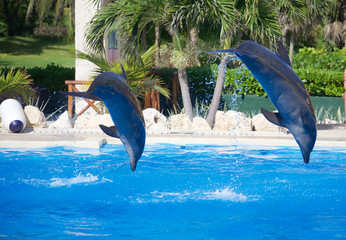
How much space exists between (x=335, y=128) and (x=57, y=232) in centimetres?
Answer: 844

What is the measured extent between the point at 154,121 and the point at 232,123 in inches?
74.3

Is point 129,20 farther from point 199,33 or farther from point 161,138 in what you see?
point 161,138

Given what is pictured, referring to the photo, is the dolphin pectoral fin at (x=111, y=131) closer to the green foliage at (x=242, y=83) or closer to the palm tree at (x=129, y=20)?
the palm tree at (x=129, y=20)

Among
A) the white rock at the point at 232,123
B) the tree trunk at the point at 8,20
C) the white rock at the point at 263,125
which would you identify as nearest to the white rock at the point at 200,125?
the white rock at the point at 232,123

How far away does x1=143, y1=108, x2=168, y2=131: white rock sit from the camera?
12137 mm

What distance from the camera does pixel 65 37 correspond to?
42781mm

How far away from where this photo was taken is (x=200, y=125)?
39.8 feet

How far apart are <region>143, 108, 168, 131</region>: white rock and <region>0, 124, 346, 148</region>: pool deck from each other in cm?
63

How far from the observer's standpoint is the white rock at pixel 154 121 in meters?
12.1

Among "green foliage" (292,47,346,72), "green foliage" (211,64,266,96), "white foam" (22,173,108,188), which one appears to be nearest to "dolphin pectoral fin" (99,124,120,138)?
"white foam" (22,173,108,188)

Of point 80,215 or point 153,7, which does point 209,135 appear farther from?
point 80,215

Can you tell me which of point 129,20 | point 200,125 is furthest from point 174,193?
point 129,20

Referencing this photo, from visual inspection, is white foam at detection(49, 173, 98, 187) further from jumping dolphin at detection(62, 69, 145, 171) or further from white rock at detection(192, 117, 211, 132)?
white rock at detection(192, 117, 211, 132)

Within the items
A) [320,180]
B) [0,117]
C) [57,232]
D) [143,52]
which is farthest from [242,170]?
[0,117]
